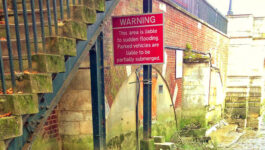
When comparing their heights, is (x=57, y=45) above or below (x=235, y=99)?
above

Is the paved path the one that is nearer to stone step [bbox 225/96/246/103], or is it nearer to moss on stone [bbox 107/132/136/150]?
stone step [bbox 225/96/246/103]

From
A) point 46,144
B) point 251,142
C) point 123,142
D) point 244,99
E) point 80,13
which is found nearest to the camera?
point 80,13

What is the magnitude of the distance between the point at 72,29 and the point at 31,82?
692 mm

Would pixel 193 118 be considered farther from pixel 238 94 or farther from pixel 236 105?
pixel 238 94

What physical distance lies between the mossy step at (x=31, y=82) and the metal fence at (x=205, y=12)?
620 centimetres

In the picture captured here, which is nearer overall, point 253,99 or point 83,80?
point 83,80

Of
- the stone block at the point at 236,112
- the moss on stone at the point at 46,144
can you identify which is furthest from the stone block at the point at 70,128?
the stone block at the point at 236,112

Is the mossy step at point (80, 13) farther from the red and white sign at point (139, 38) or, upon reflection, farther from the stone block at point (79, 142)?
the stone block at point (79, 142)

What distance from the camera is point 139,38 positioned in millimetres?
3080

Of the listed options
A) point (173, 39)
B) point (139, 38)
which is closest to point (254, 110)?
point (173, 39)

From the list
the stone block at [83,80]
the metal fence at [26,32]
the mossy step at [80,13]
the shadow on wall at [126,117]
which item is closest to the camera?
the metal fence at [26,32]

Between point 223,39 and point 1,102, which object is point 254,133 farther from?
point 1,102

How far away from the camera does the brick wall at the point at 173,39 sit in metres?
4.36

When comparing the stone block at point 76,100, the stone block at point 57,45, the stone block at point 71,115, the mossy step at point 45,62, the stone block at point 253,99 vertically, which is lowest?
the stone block at point 253,99
